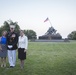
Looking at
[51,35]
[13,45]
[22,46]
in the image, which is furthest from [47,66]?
[51,35]

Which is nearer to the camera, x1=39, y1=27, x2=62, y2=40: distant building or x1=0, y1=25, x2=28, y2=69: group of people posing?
x1=0, y1=25, x2=28, y2=69: group of people posing

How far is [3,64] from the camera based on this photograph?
11.4m

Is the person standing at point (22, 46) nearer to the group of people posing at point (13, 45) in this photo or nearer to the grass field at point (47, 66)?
the group of people posing at point (13, 45)

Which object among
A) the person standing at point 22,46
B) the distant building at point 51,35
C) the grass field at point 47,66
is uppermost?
the distant building at point 51,35

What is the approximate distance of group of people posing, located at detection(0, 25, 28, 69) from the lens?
1046 centimetres

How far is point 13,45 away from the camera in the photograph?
424 inches

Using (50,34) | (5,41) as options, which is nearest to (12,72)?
(5,41)

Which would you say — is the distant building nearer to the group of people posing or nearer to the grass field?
the grass field

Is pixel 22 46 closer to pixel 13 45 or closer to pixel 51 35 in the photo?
pixel 13 45

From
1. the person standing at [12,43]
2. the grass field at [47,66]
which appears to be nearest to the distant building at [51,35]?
the grass field at [47,66]

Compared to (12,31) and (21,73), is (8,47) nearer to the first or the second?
(12,31)

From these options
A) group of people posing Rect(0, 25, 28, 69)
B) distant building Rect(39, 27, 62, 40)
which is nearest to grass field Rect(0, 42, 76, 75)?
group of people posing Rect(0, 25, 28, 69)

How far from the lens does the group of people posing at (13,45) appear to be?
10.5m

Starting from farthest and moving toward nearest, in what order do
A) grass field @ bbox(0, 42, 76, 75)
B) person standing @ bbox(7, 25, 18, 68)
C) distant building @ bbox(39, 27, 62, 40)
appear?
distant building @ bbox(39, 27, 62, 40)
person standing @ bbox(7, 25, 18, 68)
grass field @ bbox(0, 42, 76, 75)
